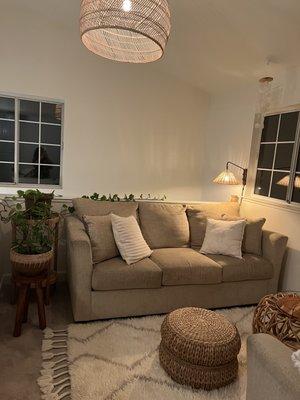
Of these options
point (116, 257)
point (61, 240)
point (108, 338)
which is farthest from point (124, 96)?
point (108, 338)

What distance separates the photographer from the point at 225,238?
2.83 metres

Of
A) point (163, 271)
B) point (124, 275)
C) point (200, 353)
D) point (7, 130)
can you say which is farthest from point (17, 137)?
point (200, 353)

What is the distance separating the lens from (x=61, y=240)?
3010 mm

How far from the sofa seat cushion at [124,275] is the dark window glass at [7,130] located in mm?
2856

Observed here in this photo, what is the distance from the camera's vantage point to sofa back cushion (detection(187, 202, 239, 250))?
3.09 metres

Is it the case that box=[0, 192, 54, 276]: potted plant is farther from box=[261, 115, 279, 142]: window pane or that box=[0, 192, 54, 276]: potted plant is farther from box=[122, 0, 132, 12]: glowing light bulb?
box=[261, 115, 279, 142]: window pane

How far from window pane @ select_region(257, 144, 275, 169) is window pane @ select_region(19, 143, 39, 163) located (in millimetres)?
3135

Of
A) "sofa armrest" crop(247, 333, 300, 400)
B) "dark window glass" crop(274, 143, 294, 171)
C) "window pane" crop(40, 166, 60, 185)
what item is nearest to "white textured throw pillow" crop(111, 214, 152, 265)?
"sofa armrest" crop(247, 333, 300, 400)

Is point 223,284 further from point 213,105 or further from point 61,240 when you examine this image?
point 213,105

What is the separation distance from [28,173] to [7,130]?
0.67 m

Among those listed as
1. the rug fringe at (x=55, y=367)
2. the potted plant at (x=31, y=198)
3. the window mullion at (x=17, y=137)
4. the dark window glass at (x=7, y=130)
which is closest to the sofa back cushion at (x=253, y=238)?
the rug fringe at (x=55, y=367)

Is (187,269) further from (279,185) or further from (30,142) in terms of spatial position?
(30,142)

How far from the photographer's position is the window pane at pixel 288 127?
10.1ft

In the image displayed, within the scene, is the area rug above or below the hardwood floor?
above
